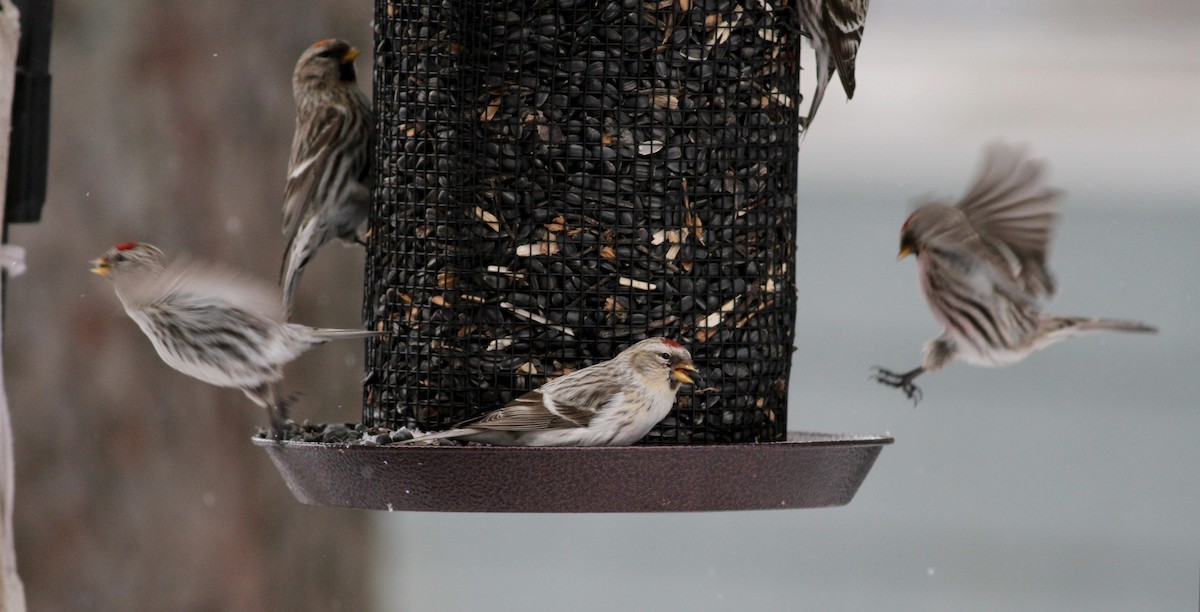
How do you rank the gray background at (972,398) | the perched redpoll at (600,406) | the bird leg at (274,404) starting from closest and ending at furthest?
the perched redpoll at (600,406) < the bird leg at (274,404) < the gray background at (972,398)

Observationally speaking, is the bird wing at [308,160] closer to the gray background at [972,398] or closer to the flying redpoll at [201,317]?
the flying redpoll at [201,317]

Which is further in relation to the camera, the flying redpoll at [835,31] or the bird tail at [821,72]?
the bird tail at [821,72]

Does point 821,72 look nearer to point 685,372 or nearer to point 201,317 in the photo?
point 685,372

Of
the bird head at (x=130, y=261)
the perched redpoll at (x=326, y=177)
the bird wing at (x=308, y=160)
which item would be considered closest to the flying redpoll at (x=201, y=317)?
the bird head at (x=130, y=261)

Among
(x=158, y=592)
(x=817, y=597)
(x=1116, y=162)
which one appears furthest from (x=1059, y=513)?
(x=158, y=592)

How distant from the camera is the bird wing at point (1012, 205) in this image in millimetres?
4555

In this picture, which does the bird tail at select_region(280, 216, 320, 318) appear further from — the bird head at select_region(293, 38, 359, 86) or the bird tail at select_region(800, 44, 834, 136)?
the bird tail at select_region(800, 44, 834, 136)

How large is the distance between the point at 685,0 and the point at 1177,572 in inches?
253

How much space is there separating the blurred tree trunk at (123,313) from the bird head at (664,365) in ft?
12.0

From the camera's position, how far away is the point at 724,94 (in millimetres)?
3943

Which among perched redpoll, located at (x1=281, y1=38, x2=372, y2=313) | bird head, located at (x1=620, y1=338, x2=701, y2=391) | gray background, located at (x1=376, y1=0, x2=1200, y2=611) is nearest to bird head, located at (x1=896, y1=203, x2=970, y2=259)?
bird head, located at (x1=620, y1=338, x2=701, y2=391)

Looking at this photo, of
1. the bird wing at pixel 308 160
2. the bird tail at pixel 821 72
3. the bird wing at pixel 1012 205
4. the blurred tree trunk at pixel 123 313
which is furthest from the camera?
the blurred tree trunk at pixel 123 313

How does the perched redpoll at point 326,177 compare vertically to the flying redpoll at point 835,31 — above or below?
below

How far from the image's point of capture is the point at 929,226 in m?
4.75
